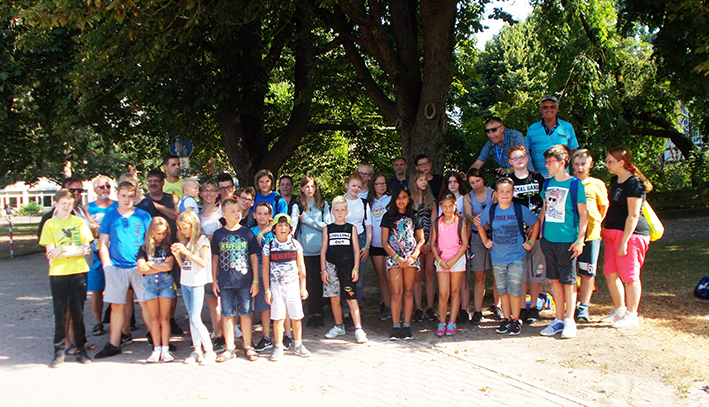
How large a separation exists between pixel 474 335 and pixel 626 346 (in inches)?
60.9

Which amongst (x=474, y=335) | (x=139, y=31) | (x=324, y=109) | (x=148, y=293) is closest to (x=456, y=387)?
(x=474, y=335)

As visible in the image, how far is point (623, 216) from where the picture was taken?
19.8 feet

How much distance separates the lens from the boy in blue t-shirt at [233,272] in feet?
18.9

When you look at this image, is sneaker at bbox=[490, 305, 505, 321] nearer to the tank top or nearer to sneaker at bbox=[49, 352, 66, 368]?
the tank top

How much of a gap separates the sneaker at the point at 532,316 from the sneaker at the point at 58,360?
5.15 meters

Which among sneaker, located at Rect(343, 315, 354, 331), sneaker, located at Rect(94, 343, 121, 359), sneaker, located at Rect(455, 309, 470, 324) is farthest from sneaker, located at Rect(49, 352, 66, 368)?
sneaker, located at Rect(455, 309, 470, 324)

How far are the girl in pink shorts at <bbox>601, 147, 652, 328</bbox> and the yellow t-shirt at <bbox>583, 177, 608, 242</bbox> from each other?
154mm

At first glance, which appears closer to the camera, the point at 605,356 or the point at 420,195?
the point at 605,356

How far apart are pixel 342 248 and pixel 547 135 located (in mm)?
2940

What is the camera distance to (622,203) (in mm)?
6016

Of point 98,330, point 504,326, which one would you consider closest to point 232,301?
point 98,330

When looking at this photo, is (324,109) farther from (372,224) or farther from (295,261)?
(295,261)

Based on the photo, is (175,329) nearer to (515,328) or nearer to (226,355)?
(226,355)

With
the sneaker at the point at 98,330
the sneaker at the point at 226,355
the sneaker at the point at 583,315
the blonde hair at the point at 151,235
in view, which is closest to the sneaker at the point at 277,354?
the sneaker at the point at 226,355
